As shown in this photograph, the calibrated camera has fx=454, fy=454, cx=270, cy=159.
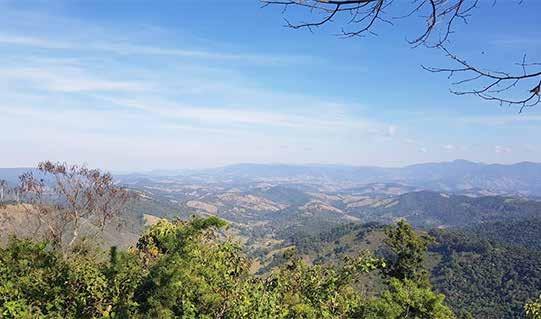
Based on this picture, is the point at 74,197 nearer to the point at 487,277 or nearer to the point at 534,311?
the point at 534,311

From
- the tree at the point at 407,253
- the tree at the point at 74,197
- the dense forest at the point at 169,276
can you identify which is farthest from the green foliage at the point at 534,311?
the tree at the point at 74,197

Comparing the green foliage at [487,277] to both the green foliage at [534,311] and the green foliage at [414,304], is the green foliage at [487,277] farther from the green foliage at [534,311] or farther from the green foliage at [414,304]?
the green foliage at [534,311]

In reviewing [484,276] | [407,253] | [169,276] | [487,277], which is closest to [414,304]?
[169,276]

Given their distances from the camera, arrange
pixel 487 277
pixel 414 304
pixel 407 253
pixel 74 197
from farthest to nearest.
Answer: pixel 487 277 → pixel 407 253 → pixel 74 197 → pixel 414 304

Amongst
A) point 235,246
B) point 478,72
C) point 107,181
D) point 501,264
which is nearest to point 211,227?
point 235,246

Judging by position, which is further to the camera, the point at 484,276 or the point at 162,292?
the point at 484,276

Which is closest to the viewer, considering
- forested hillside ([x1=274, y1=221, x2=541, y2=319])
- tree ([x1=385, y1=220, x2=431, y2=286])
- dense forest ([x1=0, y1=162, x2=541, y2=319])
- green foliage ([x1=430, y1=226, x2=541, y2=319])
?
dense forest ([x1=0, y1=162, x2=541, y2=319])

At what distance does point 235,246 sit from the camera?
69.9 feet

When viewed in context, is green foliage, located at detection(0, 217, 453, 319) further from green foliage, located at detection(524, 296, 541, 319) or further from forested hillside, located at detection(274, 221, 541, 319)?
forested hillside, located at detection(274, 221, 541, 319)

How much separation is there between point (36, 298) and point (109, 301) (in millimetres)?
2236

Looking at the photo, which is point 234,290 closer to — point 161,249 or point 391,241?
point 161,249

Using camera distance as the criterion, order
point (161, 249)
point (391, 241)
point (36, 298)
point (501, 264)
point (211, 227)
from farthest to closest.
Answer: point (501, 264) → point (391, 241) → point (161, 249) → point (211, 227) → point (36, 298)

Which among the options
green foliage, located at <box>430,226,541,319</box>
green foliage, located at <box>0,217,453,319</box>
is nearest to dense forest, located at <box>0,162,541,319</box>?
green foliage, located at <box>0,217,453,319</box>

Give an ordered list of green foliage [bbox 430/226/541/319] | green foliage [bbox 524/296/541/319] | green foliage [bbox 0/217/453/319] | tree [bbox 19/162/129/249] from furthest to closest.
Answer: green foliage [bbox 430/226/541/319] < tree [bbox 19/162/129/249] < green foliage [bbox 524/296/541/319] < green foliage [bbox 0/217/453/319]
